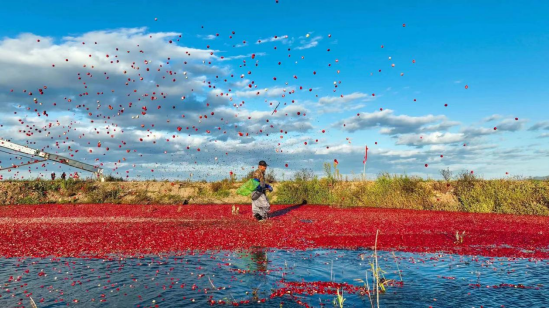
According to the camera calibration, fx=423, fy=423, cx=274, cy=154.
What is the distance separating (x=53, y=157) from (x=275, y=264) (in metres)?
29.8

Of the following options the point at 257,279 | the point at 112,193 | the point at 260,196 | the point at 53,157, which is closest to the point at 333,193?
the point at 260,196

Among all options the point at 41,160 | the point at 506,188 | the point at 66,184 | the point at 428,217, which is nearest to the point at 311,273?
the point at 428,217

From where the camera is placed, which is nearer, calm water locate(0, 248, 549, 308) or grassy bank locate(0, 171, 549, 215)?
calm water locate(0, 248, 549, 308)

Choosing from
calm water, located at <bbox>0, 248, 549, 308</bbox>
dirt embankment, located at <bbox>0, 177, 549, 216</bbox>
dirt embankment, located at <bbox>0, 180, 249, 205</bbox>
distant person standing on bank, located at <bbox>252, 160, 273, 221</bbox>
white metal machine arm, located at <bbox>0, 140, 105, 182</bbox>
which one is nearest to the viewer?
calm water, located at <bbox>0, 248, 549, 308</bbox>

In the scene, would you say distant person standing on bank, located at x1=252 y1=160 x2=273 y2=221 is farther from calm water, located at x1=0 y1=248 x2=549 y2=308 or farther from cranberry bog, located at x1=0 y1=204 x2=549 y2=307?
calm water, located at x1=0 y1=248 x2=549 y2=308

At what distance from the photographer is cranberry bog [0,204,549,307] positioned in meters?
7.33

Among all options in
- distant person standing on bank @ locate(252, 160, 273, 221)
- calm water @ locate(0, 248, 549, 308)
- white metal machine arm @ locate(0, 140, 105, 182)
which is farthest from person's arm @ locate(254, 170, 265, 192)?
white metal machine arm @ locate(0, 140, 105, 182)

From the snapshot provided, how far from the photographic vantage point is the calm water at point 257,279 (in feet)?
23.5

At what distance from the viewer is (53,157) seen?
111 feet

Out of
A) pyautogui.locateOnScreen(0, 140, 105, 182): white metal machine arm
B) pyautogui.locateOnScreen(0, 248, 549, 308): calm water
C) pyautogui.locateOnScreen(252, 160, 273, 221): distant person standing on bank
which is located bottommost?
pyautogui.locateOnScreen(0, 248, 549, 308): calm water

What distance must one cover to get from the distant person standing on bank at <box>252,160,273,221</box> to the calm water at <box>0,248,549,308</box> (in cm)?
648

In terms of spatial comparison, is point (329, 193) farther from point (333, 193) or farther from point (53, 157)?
point (53, 157)

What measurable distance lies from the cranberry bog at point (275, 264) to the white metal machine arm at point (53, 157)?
1686 centimetres

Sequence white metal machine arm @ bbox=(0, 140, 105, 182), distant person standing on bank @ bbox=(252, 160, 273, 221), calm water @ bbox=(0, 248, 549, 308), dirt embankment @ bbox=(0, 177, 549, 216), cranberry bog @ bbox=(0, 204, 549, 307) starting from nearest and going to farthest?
calm water @ bbox=(0, 248, 549, 308) → cranberry bog @ bbox=(0, 204, 549, 307) → distant person standing on bank @ bbox=(252, 160, 273, 221) → dirt embankment @ bbox=(0, 177, 549, 216) → white metal machine arm @ bbox=(0, 140, 105, 182)
